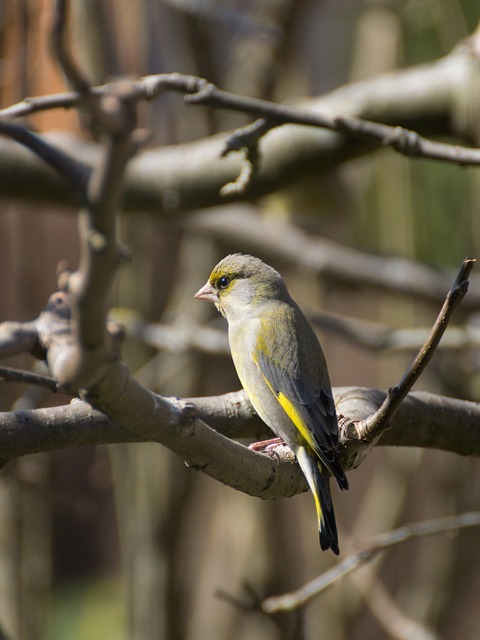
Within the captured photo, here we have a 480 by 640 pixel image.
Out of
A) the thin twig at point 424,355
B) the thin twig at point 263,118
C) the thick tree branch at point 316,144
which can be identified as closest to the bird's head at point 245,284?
the thick tree branch at point 316,144

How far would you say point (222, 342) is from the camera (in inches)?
163

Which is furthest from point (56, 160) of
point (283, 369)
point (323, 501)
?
point (283, 369)

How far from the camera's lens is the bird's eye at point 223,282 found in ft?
10.8

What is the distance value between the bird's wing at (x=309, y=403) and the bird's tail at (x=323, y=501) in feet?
0.11

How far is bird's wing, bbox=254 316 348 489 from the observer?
7.43ft

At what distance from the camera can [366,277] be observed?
4.48 meters

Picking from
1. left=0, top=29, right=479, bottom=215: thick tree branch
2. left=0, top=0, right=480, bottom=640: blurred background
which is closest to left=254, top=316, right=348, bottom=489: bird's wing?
left=0, top=29, right=479, bottom=215: thick tree branch

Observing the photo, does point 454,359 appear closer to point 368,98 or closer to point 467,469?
point 467,469

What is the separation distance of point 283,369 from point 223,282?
24.0 inches

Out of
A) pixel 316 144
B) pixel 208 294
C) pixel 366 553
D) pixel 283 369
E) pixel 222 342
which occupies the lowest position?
pixel 366 553

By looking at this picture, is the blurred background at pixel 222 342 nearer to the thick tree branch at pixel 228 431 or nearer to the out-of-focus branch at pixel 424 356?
the thick tree branch at pixel 228 431

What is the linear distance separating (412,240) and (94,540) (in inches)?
143

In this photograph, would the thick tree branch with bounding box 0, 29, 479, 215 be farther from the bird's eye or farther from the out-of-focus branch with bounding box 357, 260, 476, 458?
the out-of-focus branch with bounding box 357, 260, 476, 458

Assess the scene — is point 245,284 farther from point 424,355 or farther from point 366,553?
point 424,355
